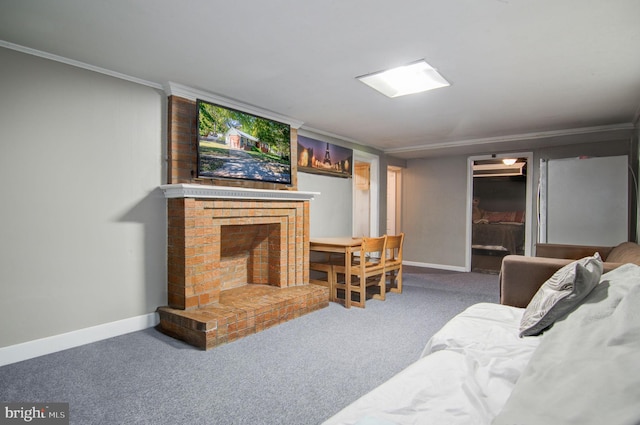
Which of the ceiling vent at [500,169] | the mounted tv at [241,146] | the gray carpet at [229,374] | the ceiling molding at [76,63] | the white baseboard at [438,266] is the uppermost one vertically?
the ceiling molding at [76,63]

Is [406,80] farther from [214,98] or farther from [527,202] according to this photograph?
[527,202]

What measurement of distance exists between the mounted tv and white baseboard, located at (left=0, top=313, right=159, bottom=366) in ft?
4.57

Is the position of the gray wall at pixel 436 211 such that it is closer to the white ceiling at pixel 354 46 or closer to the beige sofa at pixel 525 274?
the white ceiling at pixel 354 46

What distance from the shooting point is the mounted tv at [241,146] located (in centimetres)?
329

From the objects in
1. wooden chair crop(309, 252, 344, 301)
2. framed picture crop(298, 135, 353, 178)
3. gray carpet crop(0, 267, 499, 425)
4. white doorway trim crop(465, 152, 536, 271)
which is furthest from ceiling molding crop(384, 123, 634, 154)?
gray carpet crop(0, 267, 499, 425)

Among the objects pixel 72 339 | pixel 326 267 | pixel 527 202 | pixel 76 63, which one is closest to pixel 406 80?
pixel 326 267

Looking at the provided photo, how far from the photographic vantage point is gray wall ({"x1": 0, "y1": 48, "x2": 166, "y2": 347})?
2.43 meters

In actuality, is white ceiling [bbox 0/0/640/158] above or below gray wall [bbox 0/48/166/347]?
above

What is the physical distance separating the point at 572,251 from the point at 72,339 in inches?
173

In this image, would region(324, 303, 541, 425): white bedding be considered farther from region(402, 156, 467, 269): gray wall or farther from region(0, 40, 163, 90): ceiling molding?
region(402, 156, 467, 269): gray wall

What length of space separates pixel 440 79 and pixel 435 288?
114 inches

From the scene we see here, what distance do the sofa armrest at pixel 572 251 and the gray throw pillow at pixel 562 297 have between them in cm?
193

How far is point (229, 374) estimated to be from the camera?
2297 mm

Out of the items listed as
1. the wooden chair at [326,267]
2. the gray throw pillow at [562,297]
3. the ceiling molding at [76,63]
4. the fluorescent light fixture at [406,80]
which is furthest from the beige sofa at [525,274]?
the ceiling molding at [76,63]
